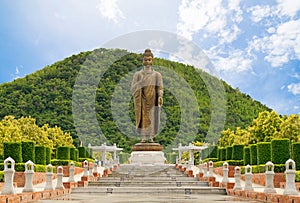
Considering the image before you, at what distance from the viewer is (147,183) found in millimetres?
18719

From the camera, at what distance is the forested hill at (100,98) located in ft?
182

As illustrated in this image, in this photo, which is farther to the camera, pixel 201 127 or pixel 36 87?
pixel 36 87

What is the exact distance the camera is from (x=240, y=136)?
39875 millimetres

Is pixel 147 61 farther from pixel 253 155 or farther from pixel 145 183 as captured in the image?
pixel 145 183

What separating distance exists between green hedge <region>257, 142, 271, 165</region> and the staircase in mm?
3234

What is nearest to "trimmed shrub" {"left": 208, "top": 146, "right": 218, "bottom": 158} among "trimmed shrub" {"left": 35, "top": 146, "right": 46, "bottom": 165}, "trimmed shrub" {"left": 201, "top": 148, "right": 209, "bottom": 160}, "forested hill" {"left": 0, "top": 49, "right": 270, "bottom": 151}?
"trimmed shrub" {"left": 201, "top": 148, "right": 209, "bottom": 160}

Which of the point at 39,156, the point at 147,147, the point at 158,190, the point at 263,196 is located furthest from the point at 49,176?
the point at 147,147

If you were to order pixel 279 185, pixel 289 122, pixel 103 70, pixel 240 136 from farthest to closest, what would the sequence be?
pixel 103 70 < pixel 240 136 < pixel 289 122 < pixel 279 185

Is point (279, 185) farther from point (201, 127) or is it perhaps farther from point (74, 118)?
point (74, 118)

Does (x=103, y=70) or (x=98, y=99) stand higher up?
(x=103, y=70)

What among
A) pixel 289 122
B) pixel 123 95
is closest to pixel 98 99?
pixel 123 95

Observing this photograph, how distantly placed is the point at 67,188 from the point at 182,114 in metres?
38.5

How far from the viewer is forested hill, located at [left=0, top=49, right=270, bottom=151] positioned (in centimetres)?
5562

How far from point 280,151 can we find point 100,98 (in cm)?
4403
